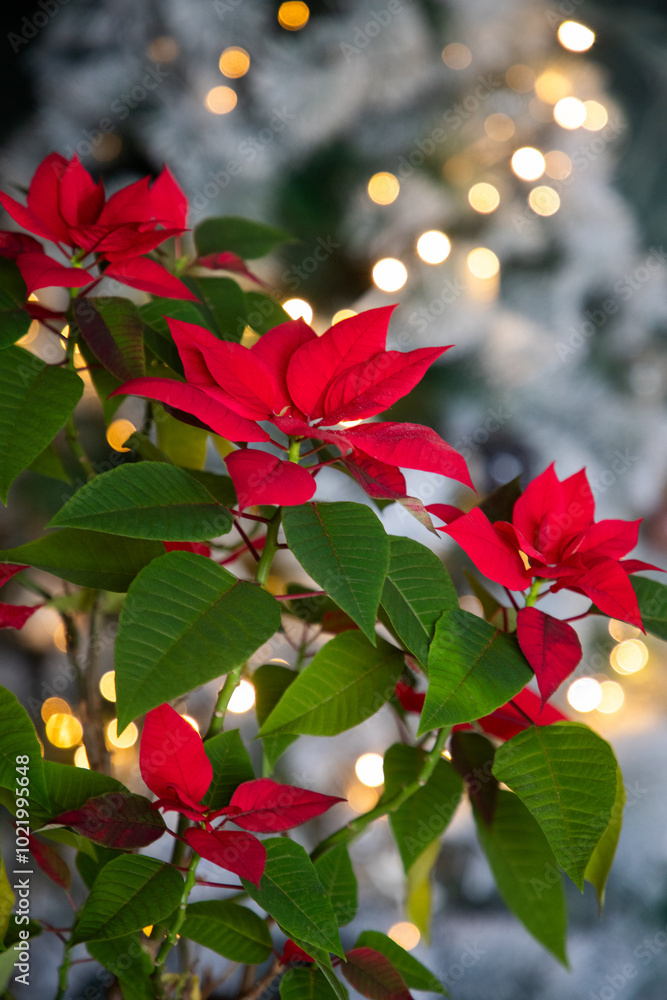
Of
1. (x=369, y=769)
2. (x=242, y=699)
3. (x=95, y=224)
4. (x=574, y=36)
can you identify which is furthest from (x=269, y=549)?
(x=574, y=36)

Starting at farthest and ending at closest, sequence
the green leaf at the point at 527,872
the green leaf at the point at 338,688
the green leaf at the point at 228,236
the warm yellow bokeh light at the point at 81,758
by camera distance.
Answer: the warm yellow bokeh light at the point at 81,758
the green leaf at the point at 228,236
the green leaf at the point at 527,872
the green leaf at the point at 338,688

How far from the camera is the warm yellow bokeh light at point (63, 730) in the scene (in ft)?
2.90

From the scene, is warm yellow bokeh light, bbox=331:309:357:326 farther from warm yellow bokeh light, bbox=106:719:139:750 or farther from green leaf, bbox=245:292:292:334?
warm yellow bokeh light, bbox=106:719:139:750

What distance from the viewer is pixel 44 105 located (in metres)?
0.93

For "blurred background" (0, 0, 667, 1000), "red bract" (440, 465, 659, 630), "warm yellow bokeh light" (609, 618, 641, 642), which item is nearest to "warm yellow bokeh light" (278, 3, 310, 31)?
"blurred background" (0, 0, 667, 1000)

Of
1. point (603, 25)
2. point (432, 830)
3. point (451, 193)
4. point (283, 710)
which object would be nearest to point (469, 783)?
point (432, 830)

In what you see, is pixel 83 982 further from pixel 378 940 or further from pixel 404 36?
pixel 404 36

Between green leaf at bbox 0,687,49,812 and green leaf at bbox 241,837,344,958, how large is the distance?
0.13 meters

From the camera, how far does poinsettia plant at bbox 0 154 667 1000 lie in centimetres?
39

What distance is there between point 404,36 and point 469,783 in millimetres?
933

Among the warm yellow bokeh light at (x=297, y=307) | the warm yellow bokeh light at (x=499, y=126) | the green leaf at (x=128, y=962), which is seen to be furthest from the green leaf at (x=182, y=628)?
the warm yellow bokeh light at (x=499, y=126)

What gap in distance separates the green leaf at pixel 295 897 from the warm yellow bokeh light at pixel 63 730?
54cm

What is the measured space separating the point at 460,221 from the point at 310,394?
675 mm

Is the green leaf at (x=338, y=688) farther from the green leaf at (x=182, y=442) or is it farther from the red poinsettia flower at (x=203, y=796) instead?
the green leaf at (x=182, y=442)
